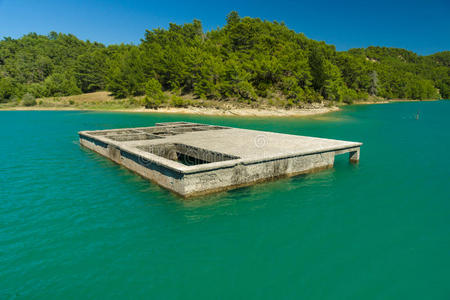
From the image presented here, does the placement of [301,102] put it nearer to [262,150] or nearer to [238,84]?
[238,84]

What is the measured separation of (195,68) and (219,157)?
184ft

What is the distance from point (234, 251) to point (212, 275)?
49.0 inches

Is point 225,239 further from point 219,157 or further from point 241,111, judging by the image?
point 241,111

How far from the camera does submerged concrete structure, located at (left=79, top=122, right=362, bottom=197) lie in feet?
39.9

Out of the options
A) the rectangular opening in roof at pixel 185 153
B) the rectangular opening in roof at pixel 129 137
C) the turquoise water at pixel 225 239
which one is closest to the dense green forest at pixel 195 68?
the rectangular opening in roof at pixel 129 137

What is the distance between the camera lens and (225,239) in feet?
29.6

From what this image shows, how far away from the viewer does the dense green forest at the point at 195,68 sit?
6438cm

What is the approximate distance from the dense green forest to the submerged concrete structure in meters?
44.4

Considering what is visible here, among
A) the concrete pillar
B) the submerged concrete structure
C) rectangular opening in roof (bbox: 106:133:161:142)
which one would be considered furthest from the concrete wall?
rectangular opening in roof (bbox: 106:133:161:142)

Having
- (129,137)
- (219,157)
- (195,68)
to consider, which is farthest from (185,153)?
(195,68)

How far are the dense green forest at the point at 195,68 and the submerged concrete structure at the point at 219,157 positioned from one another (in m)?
44.4

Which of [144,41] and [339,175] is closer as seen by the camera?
[339,175]

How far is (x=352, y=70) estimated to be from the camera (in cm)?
11362

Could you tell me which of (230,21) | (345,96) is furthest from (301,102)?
(345,96)
